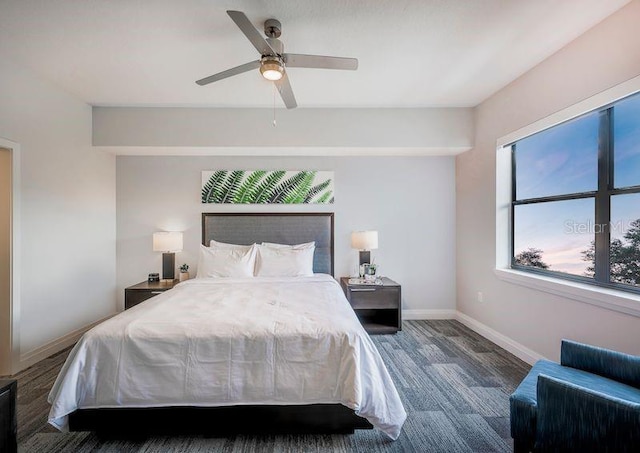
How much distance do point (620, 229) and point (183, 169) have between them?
15.3 ft

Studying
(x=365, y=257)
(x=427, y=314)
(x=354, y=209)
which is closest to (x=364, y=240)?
(x=365, y=257)

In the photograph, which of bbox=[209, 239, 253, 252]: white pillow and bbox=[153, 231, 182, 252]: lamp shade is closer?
bbox=[153, 231, 182, 252]: lamp shade

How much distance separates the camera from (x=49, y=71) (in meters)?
2.78

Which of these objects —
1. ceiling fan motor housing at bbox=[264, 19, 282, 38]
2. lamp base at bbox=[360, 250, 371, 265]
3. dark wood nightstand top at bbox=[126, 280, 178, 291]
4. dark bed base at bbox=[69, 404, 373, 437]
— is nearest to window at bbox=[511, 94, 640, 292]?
lamp base at bbox=[360, 250, 371, 265]

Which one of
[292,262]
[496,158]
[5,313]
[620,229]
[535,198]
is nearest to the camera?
[620,229]

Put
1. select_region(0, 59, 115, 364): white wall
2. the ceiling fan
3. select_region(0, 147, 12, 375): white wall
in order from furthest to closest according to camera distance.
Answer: select_region(0, 59, 115, 364): white wall → select_region(0, 147, 12, 375): white wall → the ceiling fan

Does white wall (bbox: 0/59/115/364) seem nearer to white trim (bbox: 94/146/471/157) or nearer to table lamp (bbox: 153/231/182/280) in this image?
white trim (bbox: 94/146/471/157)

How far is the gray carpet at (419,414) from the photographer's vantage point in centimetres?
176

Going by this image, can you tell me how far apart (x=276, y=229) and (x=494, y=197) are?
2729 millimetres

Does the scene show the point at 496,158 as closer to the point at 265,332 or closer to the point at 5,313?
Answer: the point at 265,332

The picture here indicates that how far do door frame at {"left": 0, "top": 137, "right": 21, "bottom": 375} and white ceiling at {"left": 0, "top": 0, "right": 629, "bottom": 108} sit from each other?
92 centimetres

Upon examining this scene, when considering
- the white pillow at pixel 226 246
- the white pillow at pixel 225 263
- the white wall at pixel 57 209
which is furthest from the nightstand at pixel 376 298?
the white wall at pixel 57 209

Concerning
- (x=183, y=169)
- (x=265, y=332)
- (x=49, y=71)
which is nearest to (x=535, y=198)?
(x=265, y=332)

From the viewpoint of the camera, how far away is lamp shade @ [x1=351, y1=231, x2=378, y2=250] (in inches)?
147
